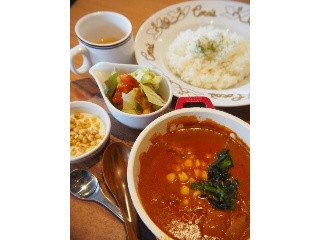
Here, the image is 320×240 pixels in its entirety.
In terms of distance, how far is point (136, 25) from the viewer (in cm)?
194

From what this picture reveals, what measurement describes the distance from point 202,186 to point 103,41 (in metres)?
1.02

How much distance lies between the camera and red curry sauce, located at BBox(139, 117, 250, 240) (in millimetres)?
983

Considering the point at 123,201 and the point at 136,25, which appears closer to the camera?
the point at 123,201

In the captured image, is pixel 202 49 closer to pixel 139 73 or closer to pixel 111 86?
pixel 139 73

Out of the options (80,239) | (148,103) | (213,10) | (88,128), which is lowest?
(80,239)

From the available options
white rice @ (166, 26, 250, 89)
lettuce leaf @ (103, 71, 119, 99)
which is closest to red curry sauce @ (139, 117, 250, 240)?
lettuce leaf @ (103, 71, 119, 99)

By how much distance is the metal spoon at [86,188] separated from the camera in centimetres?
115

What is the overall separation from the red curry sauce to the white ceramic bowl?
0.14 meters

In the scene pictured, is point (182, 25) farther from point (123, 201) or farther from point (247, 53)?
point (123, 201)

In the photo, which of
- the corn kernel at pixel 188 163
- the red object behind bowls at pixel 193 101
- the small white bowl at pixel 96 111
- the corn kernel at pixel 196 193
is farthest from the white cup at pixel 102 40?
the corn kernel at pixel 196 193

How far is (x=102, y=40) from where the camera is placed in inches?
67.1

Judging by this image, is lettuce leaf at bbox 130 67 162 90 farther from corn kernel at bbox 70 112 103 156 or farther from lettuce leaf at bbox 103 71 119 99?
corn kernel at bbox 70 112 103 156

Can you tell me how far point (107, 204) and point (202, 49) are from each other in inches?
39.7

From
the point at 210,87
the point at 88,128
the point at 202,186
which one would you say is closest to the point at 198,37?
the point at 210,87
